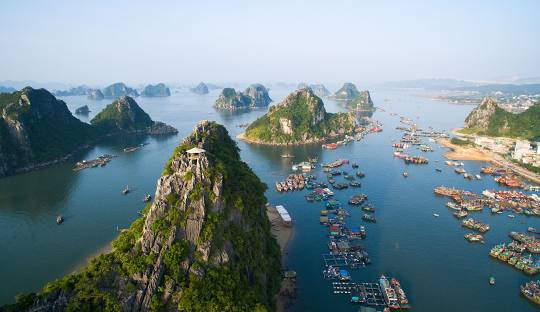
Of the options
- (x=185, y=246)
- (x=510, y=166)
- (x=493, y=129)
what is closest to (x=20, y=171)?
(x=185, y=246)

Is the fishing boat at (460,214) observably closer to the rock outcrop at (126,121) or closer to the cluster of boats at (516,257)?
the cluster of boats at (516,257)

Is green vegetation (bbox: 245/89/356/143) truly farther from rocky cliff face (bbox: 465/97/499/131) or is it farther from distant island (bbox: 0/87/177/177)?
distant island (bbox: 0/87/177/177)

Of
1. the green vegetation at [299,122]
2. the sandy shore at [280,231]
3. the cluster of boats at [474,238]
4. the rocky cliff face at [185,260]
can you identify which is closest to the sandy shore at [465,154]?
the green vegetation at [299,122]

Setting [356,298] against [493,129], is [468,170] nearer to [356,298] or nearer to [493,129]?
[493,129]

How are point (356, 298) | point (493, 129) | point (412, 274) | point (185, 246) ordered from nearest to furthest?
point (185, 246) < point (356, 298) < point (412, 274) < point (493, 129)

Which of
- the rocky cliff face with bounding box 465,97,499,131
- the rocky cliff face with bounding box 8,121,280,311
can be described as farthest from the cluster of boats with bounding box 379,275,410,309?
the rocky cliff face with bounding box 465,97,499,131
